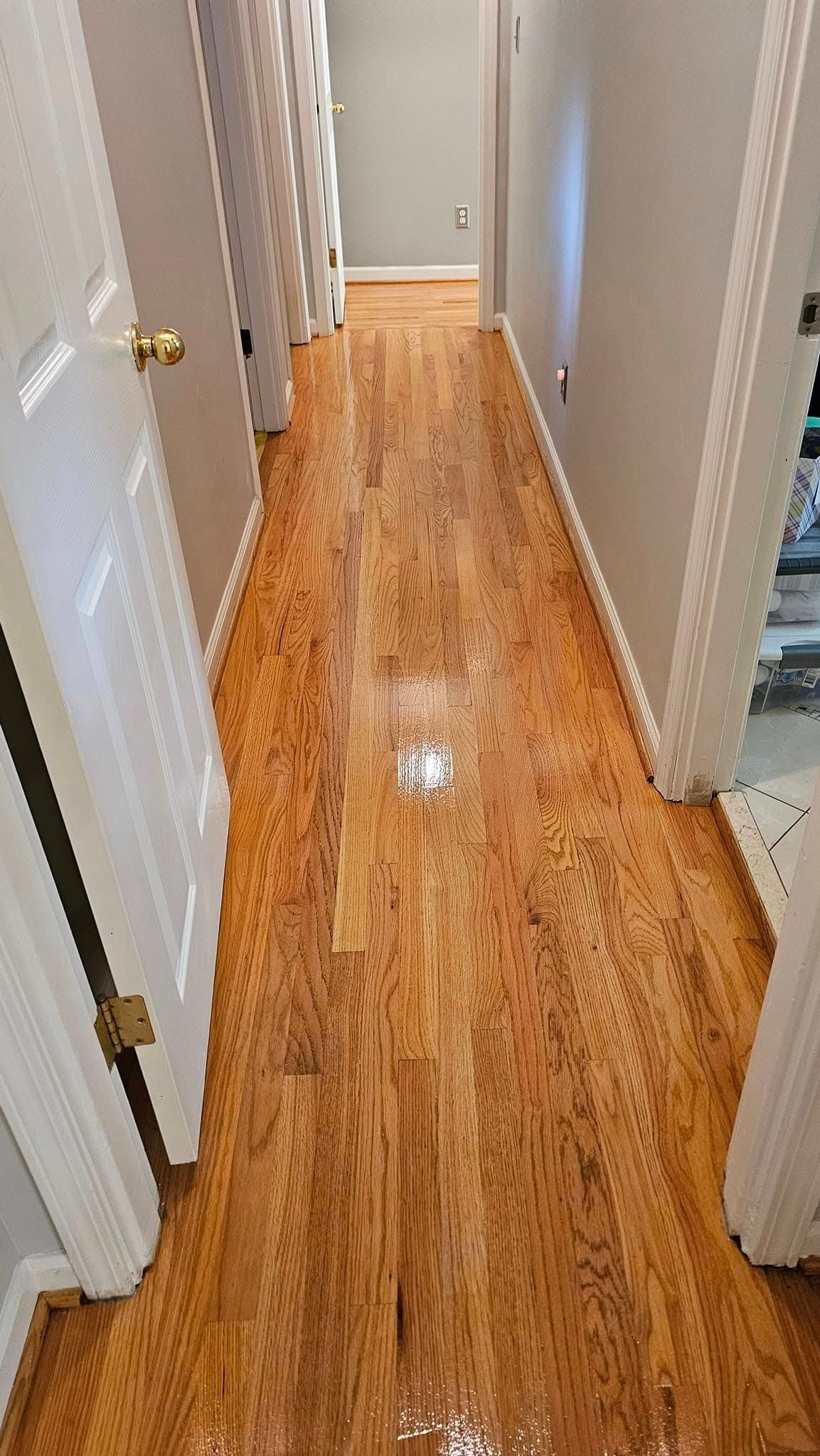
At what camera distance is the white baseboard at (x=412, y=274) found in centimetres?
577

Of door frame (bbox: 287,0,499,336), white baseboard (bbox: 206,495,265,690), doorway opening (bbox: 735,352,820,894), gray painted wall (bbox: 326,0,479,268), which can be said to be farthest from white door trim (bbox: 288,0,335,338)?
doorway opening (bbox: 735,352,820,894)

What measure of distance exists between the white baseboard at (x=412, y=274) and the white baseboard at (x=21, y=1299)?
18.5 feet

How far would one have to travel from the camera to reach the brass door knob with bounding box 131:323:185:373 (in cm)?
129

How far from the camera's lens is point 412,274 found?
579cm

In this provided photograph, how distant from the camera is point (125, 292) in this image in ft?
4.29

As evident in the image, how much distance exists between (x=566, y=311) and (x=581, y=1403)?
2656 millimetres

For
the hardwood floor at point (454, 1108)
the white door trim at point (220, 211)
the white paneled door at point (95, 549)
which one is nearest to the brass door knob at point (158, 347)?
the white paneled door at point (95, 549)

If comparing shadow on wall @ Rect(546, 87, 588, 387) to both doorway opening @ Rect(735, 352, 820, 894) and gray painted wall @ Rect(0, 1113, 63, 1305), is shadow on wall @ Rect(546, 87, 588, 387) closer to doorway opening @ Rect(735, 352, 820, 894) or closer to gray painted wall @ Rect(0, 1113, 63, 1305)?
doorway opening @ Rect(735, 352, 820, 894)

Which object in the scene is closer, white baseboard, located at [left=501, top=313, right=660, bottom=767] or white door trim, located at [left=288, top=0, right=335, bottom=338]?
white baseboard, located at [left=501, top=313, right=660, bottom=767]

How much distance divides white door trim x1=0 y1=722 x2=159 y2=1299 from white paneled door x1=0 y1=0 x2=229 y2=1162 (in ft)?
0.24

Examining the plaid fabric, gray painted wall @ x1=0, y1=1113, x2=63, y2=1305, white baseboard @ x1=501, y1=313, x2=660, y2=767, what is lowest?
white baseboard @ x1=501, y1=313, x2=660, y2=767

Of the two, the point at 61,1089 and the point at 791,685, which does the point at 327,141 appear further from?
the point at 61,1089

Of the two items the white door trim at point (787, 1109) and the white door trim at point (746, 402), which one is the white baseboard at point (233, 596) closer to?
the white door trim at point (746, 402)

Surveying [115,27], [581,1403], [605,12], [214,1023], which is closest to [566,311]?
[605,12]
